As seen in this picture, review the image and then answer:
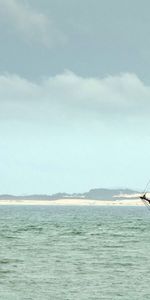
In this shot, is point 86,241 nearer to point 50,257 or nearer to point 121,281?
point 50,257

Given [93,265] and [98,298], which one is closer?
[98,298]

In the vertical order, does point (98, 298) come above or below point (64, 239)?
below

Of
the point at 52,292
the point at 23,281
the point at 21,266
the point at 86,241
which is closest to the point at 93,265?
the point at 21,266

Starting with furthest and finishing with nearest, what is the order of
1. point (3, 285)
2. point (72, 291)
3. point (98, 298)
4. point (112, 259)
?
point (112, 259) → point (3, 285) → point (72, 291) → point (98, 298)

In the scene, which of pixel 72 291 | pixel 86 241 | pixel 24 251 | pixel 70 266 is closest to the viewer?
pixel 72 291

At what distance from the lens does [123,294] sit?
111ft

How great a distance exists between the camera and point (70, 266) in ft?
148

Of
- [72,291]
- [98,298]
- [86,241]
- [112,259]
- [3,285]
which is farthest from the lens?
[86,241]

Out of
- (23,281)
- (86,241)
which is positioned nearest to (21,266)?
(23,281)

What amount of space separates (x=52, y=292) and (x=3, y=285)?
4.12 m

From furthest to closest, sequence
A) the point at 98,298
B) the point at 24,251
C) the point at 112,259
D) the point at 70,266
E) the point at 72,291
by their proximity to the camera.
A: the point at 24,251 → the point at 112,259 → the point at 70,266 → the point at 72,291 → the point at 98,298

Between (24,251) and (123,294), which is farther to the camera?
(24,251)

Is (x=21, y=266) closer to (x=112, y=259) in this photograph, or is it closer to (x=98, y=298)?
(x=112, y=259)

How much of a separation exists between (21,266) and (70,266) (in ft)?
11.7
